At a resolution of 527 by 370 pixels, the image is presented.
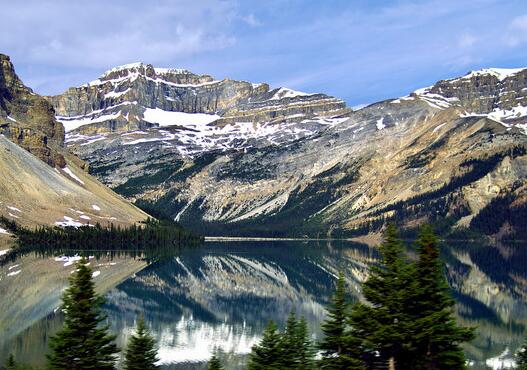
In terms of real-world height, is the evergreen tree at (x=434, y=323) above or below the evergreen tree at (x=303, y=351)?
above

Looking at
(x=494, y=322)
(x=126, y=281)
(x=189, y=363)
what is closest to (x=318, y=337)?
(x=189, y=363)

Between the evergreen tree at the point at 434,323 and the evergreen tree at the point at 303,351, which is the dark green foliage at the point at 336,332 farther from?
the evergreen tree at the point at 434,323

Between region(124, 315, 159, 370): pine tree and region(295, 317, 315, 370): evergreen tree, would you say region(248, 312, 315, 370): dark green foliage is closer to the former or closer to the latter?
region(295, 317, 315, 370): evergreen tree

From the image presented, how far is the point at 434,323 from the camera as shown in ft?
96.6

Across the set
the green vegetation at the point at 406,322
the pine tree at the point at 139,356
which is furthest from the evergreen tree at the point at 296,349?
the pine tree at the point at 139,356

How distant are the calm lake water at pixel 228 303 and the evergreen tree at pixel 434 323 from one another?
536 centimetres

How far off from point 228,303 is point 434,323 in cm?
7560

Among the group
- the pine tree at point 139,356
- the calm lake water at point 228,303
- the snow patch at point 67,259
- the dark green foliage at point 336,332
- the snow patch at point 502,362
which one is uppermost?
the dark green foliage at point 336,332

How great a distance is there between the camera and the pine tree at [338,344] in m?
31.0

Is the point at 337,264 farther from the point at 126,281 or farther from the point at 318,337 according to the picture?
the point at 318,337

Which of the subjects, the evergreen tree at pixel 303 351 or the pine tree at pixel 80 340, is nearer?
the pine tree at pixel 80 340

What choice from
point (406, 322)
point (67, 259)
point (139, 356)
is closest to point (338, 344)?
point (406, 322)

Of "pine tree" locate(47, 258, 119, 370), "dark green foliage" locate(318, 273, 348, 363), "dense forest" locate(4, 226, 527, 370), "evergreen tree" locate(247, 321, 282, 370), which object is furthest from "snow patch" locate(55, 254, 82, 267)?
"evergreen tree" locate(247, 321, 282, 370)

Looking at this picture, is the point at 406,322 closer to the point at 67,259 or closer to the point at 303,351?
the point at 303,351
